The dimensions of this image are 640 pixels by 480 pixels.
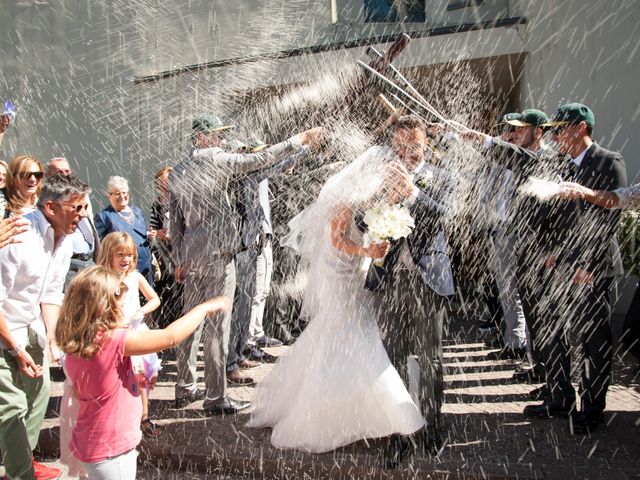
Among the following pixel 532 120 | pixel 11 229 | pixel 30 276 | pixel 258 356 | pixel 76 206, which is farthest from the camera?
pixel 258 356

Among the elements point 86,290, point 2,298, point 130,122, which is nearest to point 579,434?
point 86,290

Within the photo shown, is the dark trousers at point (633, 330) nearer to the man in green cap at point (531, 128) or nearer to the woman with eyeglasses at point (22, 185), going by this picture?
the man in green cap at point (531, 128)

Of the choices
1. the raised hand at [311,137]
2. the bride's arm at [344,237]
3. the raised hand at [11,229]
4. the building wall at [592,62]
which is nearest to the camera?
the raised hand at [11,229]

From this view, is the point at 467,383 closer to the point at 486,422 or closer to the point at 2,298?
the point at 486,422

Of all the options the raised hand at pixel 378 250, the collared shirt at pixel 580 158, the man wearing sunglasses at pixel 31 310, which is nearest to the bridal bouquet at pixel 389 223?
the raised hand at pixel 378 250

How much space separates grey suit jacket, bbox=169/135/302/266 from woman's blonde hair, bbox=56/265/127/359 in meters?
2.15

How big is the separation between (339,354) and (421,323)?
58 cm

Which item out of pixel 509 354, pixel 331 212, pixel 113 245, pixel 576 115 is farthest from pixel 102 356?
pixel 509 354

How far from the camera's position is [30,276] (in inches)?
158

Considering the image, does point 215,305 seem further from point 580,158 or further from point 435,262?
point 580,158

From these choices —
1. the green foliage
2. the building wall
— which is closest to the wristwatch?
the green foliage

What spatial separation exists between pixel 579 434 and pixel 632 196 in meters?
1.62

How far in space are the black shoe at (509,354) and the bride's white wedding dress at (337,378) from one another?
2.68 metres

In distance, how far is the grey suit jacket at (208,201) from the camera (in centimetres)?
528
